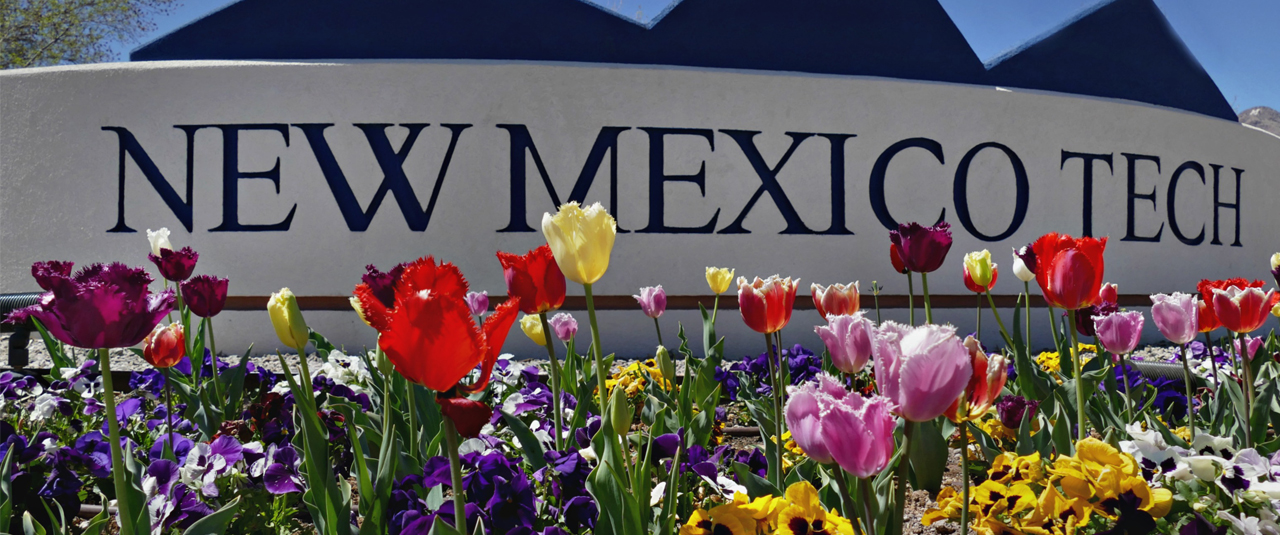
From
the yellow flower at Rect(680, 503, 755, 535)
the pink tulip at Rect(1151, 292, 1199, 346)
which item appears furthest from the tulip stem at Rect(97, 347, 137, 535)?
the pink tulip at Rect(1151, 292, 1199, 346)

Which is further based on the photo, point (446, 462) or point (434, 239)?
point (434, 239)

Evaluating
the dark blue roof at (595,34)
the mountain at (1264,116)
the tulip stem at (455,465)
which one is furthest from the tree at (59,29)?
the mountain at (1264,116)

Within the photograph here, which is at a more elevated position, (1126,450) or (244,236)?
(244,236)

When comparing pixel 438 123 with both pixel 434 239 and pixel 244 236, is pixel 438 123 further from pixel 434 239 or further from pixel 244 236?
pixel 244 236

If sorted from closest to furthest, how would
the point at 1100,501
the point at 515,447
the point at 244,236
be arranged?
the point at 1100,501 < the point at 515,447 < the point at 244,236

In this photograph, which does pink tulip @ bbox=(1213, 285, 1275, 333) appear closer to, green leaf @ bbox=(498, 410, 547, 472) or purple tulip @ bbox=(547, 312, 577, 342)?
green leaf @ bbox=(498, 410, 547, 472)

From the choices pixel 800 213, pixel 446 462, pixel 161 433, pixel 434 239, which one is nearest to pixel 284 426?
pixel 161 433

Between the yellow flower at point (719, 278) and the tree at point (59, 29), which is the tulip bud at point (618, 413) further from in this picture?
the tree at point (59, 29)

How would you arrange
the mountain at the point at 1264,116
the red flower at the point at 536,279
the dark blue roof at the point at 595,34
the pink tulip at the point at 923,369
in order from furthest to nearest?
1. the mountain at the point at 1264,116
2. the dark blue roof at the point at 595,34
3. the red flower at the point at 536,279
4. the pink tulip at the point at 923,369

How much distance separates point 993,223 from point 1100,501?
5295 millimetres

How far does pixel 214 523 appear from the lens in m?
1.03

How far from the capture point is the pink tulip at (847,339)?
3.03 ft

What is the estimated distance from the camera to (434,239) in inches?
206

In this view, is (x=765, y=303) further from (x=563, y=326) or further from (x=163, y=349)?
(x=163, y=349)
